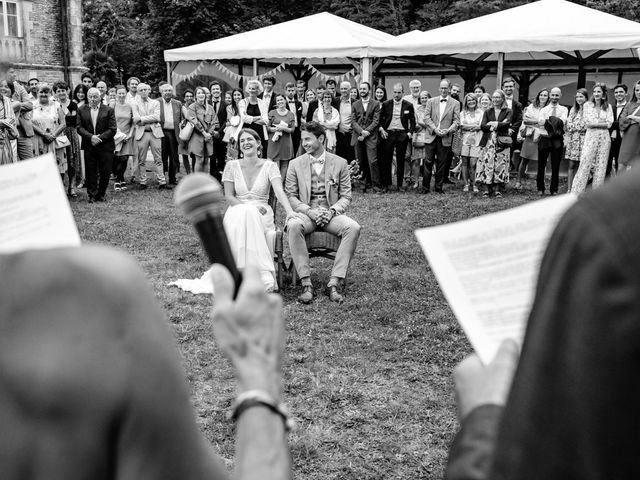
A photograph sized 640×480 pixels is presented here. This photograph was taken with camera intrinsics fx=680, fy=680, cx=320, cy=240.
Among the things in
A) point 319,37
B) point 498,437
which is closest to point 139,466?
point 498,437

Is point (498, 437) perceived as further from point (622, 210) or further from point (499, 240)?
point (499, 240)

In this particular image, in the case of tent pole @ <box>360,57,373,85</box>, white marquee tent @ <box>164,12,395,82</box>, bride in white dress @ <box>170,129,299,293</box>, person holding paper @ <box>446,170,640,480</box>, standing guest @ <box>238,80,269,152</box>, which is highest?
white marquee tent @ <box>164,12,395,82</box>

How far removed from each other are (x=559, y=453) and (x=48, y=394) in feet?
2.08

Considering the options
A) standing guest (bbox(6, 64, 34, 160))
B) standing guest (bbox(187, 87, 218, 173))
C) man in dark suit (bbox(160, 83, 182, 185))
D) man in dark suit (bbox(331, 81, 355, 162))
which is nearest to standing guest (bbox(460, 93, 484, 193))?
man in dark suit (bbox(331, 81, 355, 162))

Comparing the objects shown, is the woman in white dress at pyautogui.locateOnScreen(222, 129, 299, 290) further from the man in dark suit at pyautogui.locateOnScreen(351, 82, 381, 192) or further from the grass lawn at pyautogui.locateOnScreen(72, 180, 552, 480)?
the man in dark suit at pyautogui.locateOnScreen(351, 82, 381, 192)

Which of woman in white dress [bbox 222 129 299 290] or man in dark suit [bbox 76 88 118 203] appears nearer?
woman in white dress [bbox 222 129 299 290]

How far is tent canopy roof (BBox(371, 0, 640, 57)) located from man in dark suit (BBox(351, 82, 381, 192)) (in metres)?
1.52

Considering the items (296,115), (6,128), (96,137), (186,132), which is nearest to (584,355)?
(6,128)

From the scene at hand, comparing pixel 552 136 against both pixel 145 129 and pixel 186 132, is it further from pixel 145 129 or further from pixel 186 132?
pixel 145 129

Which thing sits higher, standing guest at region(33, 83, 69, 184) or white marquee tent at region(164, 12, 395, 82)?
white marquee tent at region(164, 12, 395, 82)

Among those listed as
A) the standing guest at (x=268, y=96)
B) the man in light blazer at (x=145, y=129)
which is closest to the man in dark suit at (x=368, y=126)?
the standing guest at (x=268, y=96)

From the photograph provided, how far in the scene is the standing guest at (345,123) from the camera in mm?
13688

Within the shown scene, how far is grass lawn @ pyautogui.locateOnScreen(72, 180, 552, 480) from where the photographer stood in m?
3.88

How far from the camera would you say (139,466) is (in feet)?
2.92
